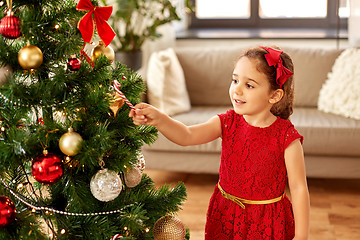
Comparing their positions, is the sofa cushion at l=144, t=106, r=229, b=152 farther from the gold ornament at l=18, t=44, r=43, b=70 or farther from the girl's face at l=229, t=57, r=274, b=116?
the gold ornament at l=18, t=44, r=43, b=70

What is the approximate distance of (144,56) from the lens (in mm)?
4168

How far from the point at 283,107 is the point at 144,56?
8.78 feet

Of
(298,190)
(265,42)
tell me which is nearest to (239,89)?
(298,190)

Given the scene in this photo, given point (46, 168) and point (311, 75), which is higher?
point (46, 168)

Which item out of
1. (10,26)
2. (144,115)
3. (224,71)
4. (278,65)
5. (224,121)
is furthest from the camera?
(224,71)

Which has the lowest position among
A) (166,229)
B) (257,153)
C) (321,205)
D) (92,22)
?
(321,205)

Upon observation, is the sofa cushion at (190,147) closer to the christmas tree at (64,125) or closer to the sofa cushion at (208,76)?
the sofa cushion at (208,76)

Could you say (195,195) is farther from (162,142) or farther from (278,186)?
(278,186)

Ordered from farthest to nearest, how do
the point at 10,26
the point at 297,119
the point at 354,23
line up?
the point at 354,23
the point at 297,119
the point at 10,26

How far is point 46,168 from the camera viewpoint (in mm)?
1173

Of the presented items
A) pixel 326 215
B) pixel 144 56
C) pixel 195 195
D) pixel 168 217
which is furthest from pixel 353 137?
pixel 144 56

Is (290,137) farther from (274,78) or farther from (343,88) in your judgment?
(343,88)

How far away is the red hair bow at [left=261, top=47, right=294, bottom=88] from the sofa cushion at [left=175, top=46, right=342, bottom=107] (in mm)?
1920

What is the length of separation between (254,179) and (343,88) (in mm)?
1760
